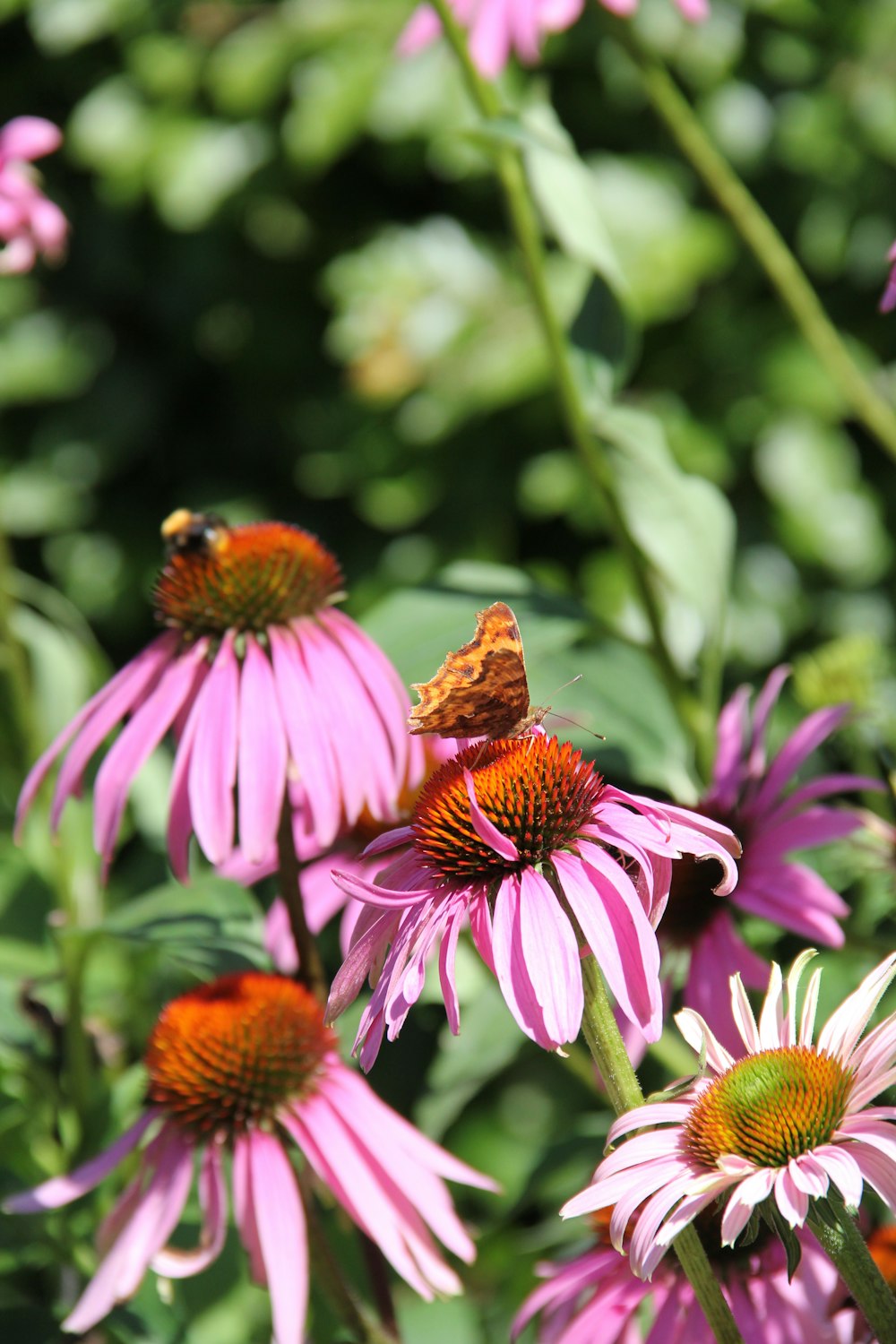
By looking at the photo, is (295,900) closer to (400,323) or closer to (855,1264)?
(855,1264)

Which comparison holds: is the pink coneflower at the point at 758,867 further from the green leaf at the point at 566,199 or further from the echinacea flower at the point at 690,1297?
the green leaf at the point at 566,199

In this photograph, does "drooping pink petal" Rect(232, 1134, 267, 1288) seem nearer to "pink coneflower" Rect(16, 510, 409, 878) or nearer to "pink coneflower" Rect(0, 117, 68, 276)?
"pink coneflower" Rect(16, 510, 409, 878)

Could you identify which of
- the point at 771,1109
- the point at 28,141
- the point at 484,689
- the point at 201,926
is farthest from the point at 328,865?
the point at 28,141

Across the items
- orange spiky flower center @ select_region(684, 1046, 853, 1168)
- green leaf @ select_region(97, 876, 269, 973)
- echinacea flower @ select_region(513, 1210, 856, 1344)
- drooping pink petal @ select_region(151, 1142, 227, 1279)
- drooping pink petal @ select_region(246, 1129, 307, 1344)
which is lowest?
echinacea flower @ select_region(513, 1210, 856, 1344)

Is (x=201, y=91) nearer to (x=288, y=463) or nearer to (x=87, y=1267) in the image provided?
(x=288, y=463)

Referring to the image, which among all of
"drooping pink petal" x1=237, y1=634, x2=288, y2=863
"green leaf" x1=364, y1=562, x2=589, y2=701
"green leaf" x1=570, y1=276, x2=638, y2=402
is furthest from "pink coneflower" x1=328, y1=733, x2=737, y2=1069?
"green leaf" x1=570, y1=276, x2=638, y2=402

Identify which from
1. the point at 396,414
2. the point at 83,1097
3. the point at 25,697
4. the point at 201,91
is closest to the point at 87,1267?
the point at 83,1097
